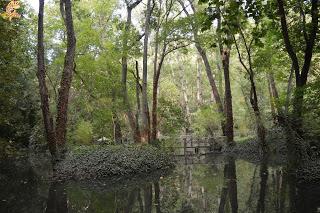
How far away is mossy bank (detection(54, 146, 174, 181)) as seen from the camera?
13883 millimetres

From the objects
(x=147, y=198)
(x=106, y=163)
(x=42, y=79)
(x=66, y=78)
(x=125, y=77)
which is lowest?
(x=147, y=198)

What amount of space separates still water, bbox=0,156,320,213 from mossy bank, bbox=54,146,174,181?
86 centimetres

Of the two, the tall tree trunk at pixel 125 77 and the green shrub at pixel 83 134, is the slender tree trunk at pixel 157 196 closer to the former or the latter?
the tall tree trunk at pixel 125 77

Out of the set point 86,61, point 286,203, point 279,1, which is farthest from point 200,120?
point 286,203

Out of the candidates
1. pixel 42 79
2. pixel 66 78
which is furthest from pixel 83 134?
pixel 42 79

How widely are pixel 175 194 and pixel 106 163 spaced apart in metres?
4.97

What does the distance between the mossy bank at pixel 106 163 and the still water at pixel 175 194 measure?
858mm

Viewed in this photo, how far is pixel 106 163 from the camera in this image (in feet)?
47.1

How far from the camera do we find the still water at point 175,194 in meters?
8.40

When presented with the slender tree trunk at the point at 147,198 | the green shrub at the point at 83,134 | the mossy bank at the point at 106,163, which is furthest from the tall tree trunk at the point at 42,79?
the green shrub at the point at 83,134

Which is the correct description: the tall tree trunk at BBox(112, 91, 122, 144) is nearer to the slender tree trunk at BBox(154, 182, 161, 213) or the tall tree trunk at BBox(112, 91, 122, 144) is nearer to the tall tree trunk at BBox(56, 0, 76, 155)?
the tall tree trunk at BBox(56, 0, 76, 155)

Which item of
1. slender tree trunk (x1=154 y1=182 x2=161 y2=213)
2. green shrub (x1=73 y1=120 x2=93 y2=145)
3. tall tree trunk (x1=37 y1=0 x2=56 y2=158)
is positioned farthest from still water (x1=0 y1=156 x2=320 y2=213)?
green shrub (x1=73 y1=120 x2=93 y2=145)

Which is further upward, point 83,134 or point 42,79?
point 42,79

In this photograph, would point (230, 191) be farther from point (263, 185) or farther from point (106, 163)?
point (106, 163)
